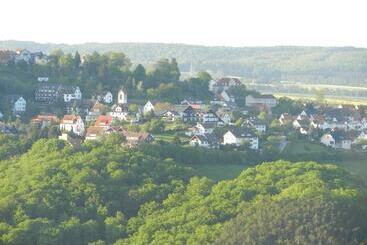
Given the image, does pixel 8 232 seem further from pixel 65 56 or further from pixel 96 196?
pixel 65 56

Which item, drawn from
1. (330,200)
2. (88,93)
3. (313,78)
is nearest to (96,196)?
(330,200)

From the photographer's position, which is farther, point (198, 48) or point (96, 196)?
point (198, 48)

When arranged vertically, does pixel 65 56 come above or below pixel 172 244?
above

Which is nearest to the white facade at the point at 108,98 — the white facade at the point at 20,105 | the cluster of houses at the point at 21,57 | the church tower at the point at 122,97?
the church tower at the point at 122,97

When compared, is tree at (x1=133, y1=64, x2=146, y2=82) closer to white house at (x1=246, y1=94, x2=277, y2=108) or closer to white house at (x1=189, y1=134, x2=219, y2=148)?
white house at (x1=246, y1=94, x2=277, y2=108)

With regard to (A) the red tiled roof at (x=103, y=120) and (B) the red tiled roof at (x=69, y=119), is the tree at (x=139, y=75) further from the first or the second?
(B) the red tiled roof at (x=69, y=119)

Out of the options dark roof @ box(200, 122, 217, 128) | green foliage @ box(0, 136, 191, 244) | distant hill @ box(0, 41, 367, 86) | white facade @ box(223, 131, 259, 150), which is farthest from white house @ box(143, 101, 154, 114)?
distant hill @ box(0, 41, 367, 86)
